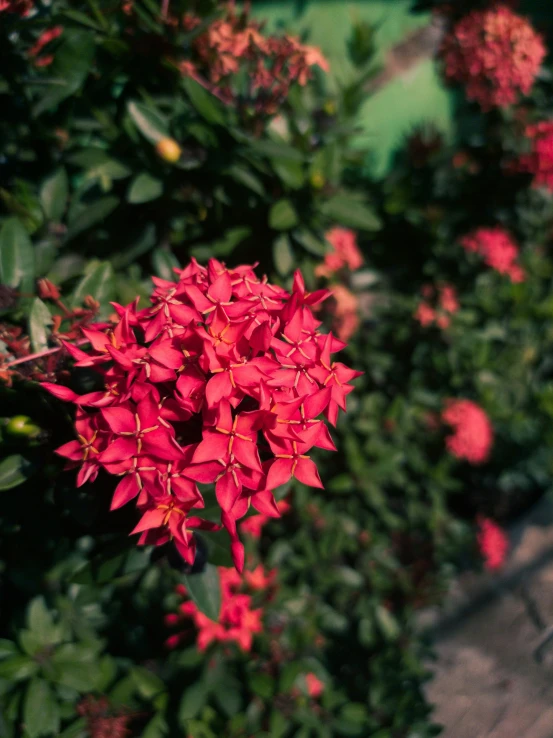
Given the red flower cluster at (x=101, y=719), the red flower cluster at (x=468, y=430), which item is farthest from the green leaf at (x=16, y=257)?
the red flower cluster at (x=468, y=430)

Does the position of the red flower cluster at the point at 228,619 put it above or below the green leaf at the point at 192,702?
above

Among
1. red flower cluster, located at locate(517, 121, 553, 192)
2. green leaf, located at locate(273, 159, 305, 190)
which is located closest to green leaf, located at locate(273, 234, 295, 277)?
green leaf, located at locate(273, 159, 305, 190)

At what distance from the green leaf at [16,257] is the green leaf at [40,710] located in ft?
2.82

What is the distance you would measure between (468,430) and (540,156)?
3.67ft

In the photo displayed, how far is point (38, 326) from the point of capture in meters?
0.93

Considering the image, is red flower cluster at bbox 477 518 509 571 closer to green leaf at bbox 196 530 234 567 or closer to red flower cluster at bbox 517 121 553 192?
red flower cluster at bbox 517 121 553 192

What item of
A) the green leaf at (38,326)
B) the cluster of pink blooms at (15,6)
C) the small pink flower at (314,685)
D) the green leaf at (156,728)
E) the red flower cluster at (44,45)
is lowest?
the small pink flower at (314,685)

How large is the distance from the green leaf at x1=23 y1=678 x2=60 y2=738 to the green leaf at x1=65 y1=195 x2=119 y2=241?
101 centimetres

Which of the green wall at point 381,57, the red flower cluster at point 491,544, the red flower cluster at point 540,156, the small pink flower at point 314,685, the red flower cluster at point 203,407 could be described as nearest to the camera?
the red flower cluster at point 203,407

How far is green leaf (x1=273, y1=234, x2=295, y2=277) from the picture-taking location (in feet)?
4.37

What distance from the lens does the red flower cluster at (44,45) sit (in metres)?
1.25

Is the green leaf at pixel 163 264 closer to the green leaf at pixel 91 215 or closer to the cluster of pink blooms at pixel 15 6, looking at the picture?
the green leaf at pixel 91 215

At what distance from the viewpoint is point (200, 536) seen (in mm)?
1025

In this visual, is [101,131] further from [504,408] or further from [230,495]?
[504,408]
